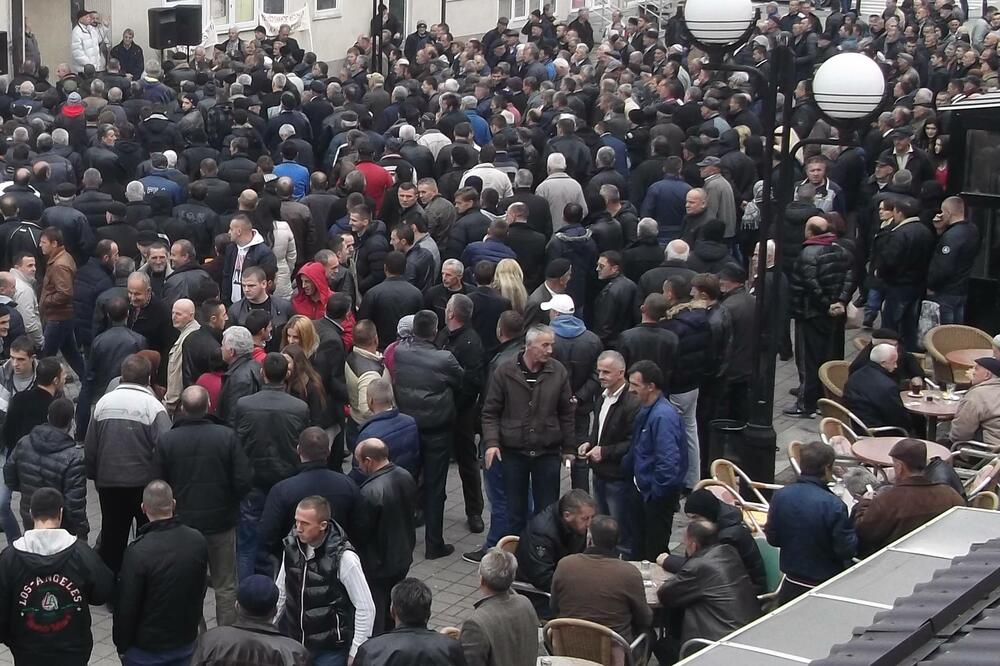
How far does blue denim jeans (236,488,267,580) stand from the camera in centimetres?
978

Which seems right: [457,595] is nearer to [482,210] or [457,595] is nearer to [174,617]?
[174,617]

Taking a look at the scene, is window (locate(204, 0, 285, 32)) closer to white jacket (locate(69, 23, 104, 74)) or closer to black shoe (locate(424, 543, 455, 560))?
white jacket (locate(69, 23, 104, 74))

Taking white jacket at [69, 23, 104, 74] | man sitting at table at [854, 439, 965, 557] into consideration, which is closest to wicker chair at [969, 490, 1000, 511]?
man sitting at table at [854, 439, 965, 557]

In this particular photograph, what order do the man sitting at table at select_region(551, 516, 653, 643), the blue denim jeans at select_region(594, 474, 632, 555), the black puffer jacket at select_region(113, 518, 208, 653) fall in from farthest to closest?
the blue denim jeans at select_region(594, 474, 632, 555) < the man sitting at table at select_region(551, 516, 653, 643) < the black puffer jacket at select_region(113, 518, 208, 653)

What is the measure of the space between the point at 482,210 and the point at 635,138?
4450mm

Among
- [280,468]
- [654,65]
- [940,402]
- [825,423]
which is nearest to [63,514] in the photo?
[280,468]

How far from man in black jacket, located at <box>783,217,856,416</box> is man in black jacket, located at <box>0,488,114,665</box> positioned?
757 cm

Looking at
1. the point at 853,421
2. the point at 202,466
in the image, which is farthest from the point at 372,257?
the point at 202,466

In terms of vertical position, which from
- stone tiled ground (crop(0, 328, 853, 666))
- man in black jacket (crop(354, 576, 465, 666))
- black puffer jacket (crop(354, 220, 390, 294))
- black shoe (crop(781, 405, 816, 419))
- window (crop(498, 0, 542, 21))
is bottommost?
stone tiled ground (crop(0, 328, 853, 666))

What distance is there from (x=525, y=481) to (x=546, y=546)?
185cm

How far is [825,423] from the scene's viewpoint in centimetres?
1158

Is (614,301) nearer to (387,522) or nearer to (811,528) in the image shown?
(811,528)

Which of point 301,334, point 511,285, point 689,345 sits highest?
point 511,285

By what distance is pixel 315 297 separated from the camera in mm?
12219
